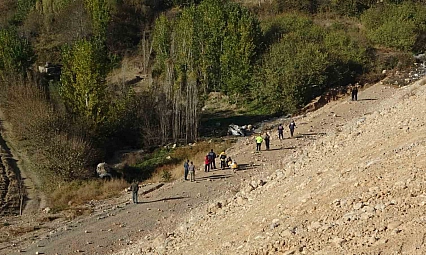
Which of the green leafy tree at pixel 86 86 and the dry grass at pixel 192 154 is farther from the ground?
the green leafy tree at pixel 86 86

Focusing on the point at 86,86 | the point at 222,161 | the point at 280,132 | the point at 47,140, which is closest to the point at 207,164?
the point at 222,161

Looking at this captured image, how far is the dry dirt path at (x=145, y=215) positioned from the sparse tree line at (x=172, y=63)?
7366mm

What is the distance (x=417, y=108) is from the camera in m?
20.7

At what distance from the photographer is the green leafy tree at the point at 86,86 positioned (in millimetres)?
35188

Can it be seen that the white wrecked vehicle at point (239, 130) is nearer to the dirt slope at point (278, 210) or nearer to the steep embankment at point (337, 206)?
the dirt slope at point (278, 210)

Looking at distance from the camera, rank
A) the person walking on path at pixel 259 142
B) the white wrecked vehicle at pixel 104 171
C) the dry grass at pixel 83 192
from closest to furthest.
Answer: the dry grass at pixel 83 192 → the person walking on path at pixel 259 142 → the white wrecked vehicle at pixel 104 171

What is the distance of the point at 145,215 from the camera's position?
23.1 metres

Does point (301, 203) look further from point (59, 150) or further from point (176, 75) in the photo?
point (176, 75)

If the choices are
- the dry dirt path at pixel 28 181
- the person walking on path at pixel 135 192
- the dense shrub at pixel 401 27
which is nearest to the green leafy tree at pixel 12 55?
the dry dirt path at pixel 28 181

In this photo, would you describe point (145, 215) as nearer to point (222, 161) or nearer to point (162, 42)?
point (222, 161)

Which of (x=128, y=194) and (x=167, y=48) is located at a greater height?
(x=167, y=48)

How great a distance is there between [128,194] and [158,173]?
456 cm

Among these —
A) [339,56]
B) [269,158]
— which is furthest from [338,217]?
[339,56]

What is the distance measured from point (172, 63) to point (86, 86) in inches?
450
